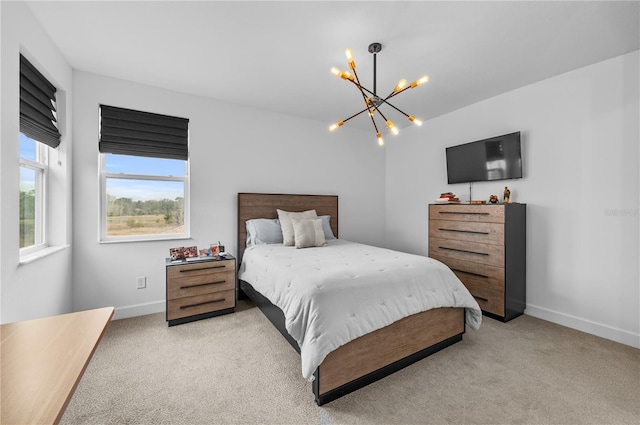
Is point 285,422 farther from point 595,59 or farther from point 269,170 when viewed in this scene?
point 595,59

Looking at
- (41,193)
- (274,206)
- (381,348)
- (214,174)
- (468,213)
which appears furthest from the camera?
(274,206)

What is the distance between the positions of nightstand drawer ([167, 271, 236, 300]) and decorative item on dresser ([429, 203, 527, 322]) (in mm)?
2662

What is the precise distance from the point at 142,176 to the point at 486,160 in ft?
13.4

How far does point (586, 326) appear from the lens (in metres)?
2.64

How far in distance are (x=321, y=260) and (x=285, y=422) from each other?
3.97 feet

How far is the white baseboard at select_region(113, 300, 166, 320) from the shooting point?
9.59 ft

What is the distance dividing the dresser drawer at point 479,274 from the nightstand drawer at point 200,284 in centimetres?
263

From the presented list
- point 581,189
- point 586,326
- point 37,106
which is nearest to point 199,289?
point 37,106

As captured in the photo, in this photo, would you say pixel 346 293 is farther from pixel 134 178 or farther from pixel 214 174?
pixel 134 178

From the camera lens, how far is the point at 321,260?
2.46 meters

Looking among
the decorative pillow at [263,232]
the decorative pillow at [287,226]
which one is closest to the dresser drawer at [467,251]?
the decorative pillow at [287,226]

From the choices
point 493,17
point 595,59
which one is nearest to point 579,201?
point 595,59

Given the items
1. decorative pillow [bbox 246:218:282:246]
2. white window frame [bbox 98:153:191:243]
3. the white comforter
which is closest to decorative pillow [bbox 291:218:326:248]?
decorative pillow [bbox 246:218:282:246]

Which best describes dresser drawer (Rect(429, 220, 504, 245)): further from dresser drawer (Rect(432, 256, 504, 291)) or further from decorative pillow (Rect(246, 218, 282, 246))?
decorative pillow (Rect(246, 218, 282, 246))
